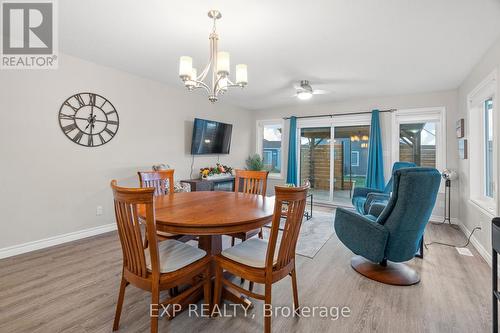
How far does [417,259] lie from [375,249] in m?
1.10

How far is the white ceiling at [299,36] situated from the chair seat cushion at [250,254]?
201 cm

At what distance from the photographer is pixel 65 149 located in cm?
313

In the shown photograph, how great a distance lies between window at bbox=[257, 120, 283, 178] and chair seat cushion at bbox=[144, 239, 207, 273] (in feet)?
15.6

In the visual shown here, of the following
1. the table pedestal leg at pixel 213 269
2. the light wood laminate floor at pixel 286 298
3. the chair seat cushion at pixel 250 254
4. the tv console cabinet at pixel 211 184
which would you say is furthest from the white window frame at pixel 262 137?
the chair seat cushion at pixel 250 254

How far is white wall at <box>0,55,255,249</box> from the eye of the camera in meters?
2.74

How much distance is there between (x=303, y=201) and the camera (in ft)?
5.30

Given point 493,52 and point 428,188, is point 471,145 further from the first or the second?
point 428,188

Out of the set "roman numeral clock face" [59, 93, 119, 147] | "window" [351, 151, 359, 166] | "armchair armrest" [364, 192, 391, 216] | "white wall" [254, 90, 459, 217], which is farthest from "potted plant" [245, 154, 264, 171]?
"roman numeral clock face" [59, 93, 119, 147]

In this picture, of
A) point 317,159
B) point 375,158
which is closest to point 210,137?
point 317,159

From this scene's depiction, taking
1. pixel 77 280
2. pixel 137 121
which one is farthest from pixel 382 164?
pixel 77 280

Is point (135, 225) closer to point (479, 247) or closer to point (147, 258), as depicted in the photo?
point (147, 258)

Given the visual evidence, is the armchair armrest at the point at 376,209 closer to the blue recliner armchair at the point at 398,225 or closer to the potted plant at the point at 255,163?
the blue recliner armchair at the point at 398,225

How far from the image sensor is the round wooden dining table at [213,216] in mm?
1537

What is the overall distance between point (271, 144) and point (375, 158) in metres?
2.64
